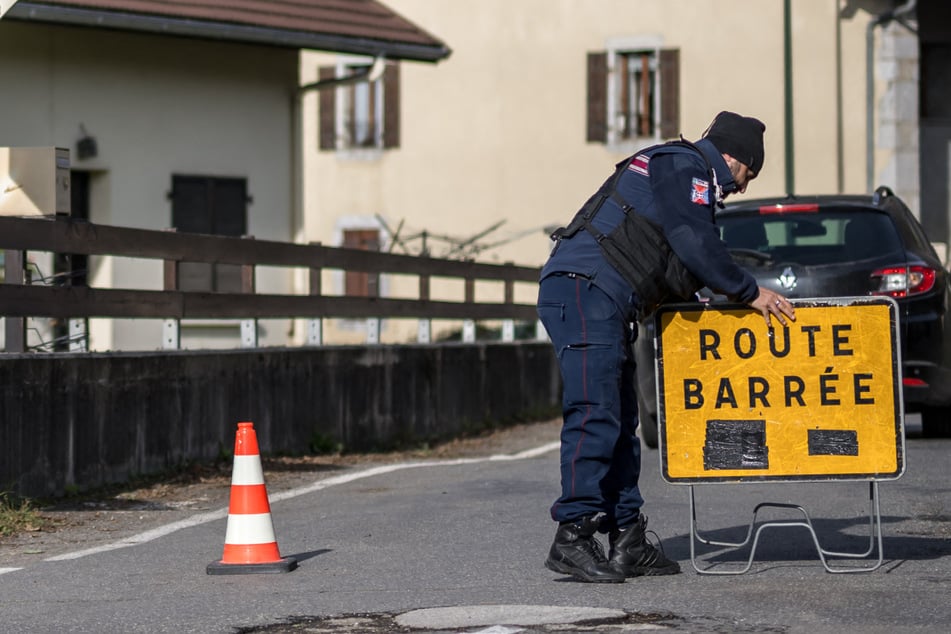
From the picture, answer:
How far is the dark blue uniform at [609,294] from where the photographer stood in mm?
6297

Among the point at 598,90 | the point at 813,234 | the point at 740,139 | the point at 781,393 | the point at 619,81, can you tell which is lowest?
the point at 781,393

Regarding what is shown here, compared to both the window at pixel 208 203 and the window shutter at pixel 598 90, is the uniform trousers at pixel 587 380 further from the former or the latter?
the window shutter at pixel 598 90

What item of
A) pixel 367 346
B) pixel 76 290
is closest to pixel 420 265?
pixel 367 346

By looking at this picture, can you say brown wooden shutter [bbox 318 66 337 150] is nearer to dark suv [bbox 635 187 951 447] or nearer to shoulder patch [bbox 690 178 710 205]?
dark suv [bbox 635 187 951 447]

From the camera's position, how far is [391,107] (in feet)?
105

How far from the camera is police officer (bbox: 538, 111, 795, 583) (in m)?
6.31

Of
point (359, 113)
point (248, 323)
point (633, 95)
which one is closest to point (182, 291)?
point (248, 323)

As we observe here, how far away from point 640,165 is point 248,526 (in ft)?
6.48

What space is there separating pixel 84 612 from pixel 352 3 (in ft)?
44.3

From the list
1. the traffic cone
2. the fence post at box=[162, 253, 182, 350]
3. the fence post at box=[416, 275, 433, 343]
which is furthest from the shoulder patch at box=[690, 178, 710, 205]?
the fence post at box=[416, 275, 433, 343]

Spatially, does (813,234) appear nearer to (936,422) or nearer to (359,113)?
(936,422)

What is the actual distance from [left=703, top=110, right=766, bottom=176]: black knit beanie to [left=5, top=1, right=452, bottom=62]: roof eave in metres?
9.13

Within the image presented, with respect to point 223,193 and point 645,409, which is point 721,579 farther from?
point 223,193

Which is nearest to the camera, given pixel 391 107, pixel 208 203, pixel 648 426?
pixel 648 426
